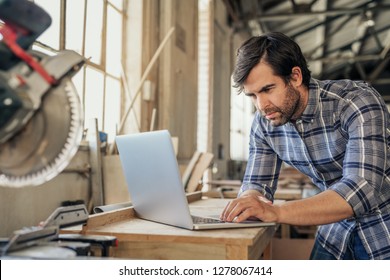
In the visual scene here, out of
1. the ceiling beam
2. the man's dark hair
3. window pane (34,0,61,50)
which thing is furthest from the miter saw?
the ceiling beam

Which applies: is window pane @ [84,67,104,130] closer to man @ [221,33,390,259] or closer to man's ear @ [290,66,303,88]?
man @ [221,33,390,259]

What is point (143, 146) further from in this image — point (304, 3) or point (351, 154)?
point (304, 3)

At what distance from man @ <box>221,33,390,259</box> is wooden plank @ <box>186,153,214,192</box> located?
1059 mm

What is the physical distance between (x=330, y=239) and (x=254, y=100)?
23.1 inches

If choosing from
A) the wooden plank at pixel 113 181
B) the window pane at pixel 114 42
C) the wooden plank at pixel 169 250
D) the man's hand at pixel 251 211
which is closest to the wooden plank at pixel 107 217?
the wooden plank at pixel 169 250

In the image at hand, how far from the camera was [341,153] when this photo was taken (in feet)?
5.12

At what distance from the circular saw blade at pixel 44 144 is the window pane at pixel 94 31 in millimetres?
2017

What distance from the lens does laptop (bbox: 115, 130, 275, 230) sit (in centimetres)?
130

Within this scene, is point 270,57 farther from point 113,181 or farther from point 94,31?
point 94,31

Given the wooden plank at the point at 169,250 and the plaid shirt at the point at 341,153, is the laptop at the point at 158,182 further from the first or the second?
the plaid shirt at the point at 341,153

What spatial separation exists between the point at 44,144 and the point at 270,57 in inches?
37.1

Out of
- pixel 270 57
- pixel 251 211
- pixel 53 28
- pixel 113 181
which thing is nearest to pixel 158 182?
pixel 251 211

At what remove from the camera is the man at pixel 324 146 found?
1.33 metres

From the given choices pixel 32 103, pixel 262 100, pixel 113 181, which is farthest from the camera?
pixel 113 181
